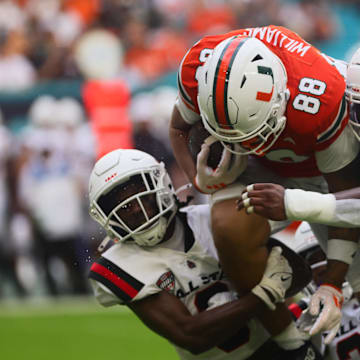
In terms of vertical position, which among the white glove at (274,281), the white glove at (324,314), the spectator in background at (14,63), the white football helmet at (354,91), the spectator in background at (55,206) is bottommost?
the spectator in background at (55,206)

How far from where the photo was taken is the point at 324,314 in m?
2.55

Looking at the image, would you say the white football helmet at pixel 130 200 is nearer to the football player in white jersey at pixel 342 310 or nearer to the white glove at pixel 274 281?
the white glove at pixel 274 281

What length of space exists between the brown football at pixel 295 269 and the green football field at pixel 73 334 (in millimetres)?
2575

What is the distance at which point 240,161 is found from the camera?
8.98 ft

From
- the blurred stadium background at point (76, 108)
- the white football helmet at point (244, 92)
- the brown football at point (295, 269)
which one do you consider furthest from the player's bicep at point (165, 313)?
the blurred stadium background at point (76, 108)

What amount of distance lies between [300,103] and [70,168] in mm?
5051

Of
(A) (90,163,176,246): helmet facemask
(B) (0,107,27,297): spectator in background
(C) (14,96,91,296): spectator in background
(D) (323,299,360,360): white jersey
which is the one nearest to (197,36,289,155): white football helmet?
(A) (90,163,176,246): helmet facemask

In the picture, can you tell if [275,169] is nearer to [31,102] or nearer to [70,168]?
[70,168]

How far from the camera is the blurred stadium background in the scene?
725 centimetres

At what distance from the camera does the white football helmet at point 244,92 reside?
2.47m

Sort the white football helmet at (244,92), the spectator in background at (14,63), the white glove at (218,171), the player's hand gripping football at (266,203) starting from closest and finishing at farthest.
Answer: the player's hand gripping football at (266,203), the white football helmet at (244,92), the white glove at (218,171), the spectator in background at (14,63)

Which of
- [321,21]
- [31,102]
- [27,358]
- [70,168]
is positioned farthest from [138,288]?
[321,21]

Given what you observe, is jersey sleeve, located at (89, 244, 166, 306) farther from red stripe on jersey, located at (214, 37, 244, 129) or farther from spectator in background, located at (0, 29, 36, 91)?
spectator in background, located at (0, 29, 36, 91)

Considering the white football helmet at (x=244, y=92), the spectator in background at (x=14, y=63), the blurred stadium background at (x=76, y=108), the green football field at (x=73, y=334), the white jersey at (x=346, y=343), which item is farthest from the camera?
the spectator in background at (x=14, y=63)
